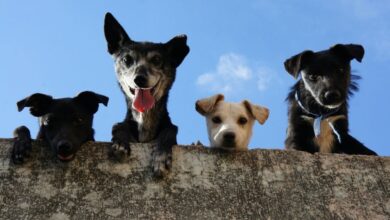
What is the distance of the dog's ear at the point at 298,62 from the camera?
7.26 m

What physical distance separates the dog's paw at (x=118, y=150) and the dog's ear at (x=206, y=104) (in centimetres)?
143

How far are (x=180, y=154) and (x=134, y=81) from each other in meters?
1.35

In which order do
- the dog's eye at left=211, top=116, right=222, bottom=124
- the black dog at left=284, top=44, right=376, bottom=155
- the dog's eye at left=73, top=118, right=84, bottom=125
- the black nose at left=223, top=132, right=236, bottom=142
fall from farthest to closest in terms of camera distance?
the black dog at left=284, top=44, right=376, bottom=155 → the dog's eye at left=211, top=116, right=222, bottom=124 → the dog's eye at left=73, top=118, right=84, bottom=125 → the black nose at left=223, top=132, right=236, bottom=142

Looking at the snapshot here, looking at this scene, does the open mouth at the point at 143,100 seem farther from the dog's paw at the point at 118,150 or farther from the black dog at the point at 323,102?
the black dog at the point at 323,102

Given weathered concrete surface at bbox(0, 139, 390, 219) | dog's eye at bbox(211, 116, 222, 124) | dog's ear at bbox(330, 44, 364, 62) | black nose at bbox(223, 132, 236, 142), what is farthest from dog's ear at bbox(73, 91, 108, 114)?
dog's ear at bbox(330, 44, 364, 62)

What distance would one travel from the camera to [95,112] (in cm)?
626

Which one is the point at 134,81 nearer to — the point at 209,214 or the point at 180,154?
the point at 180,154

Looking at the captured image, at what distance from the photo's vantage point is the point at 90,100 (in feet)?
20.4

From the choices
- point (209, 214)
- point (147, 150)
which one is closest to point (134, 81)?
point (147, 150)

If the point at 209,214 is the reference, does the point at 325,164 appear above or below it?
above

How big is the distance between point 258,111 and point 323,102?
2.66 ft

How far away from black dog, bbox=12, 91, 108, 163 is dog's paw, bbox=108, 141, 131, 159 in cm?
32

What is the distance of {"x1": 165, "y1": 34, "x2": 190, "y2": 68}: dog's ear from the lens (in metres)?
7.27

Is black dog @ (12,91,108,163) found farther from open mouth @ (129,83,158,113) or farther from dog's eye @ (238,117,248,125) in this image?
dog's eye @ (238,117,248,125)
